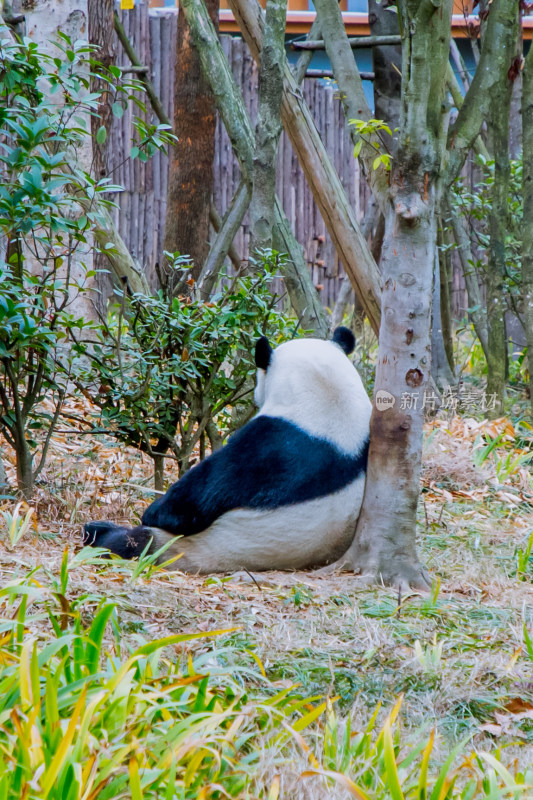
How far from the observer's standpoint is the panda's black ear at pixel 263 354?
3.31m

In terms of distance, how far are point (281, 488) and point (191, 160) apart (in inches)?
169

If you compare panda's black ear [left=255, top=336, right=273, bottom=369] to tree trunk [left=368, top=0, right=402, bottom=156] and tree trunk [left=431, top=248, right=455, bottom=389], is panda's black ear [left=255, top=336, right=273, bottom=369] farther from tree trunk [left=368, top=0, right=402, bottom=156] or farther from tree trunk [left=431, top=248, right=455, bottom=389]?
tree trunk [left=368, top=0, right=402, bottom=156]

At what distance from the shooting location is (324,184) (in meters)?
5.23

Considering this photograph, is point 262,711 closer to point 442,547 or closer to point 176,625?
point 176,625

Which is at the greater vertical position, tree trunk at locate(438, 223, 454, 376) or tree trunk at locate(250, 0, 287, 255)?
tree trunk at locate(250, 0, 287, 255)

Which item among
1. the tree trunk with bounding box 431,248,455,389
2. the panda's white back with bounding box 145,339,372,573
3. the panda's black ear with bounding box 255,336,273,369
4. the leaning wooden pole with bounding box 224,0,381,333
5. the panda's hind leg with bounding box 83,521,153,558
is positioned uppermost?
the leaning wooden pole with bounding box 224,0,381,333

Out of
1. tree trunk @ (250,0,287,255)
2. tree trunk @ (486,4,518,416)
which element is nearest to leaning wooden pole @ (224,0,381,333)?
tree trunk @ (250,0,287,255)

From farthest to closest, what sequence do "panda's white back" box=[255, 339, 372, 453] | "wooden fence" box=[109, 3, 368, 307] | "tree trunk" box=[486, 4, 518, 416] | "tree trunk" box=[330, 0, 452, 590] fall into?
"wooden fence" box=[109, 3, 368, 307] < "tree trunk" box=[486, 4, 518, 416] < "panda's white back" box=[255, 339, 372, 453] < "tree trunk" box=[330, 0, 452, 590]

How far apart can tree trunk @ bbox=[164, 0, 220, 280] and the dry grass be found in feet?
10.5

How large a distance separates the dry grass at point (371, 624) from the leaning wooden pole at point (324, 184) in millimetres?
1724

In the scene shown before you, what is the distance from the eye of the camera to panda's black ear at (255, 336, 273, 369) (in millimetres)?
3309

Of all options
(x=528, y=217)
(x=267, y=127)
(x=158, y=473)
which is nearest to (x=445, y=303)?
(x=528, y=217)

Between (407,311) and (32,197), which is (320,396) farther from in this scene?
(32,197)

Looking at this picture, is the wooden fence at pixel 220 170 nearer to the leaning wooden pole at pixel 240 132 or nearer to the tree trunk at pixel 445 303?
the tree trunk at pixel 445 303
